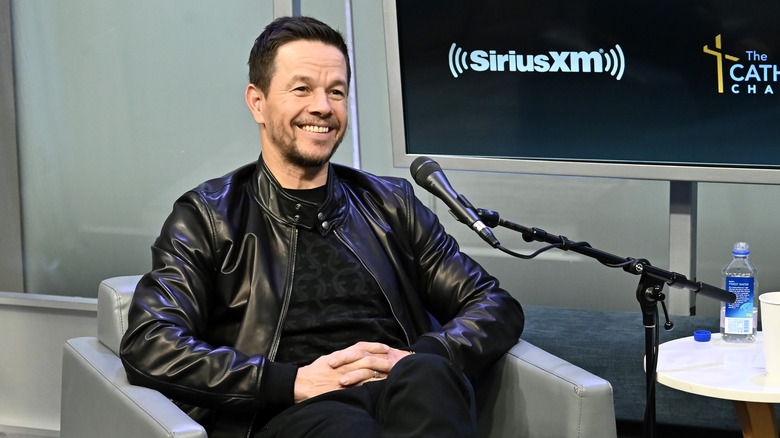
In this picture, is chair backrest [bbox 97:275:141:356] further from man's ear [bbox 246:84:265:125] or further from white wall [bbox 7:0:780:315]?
white wall [bbox 7:0:780:315]

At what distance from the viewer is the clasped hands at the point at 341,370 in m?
2.07

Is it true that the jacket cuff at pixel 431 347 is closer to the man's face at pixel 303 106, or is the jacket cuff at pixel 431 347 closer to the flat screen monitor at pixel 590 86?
the man's face at pixel 303 106

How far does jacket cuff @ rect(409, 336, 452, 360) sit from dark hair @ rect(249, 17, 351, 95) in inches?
28.4


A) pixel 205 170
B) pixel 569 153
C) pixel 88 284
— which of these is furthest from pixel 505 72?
pixel 88 284

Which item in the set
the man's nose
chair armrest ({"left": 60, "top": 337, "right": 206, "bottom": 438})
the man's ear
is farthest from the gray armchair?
the man's nose

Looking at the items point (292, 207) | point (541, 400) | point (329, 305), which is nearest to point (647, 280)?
point (541, 400)

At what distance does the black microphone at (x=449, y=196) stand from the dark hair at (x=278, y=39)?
22.0 inches

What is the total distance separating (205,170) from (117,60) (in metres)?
0.54

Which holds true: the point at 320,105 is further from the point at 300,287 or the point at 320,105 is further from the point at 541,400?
the point at 541,400

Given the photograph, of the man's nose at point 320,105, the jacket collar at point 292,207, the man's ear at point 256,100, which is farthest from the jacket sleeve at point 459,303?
the man's ear at point 256,100

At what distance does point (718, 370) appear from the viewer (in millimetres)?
2264

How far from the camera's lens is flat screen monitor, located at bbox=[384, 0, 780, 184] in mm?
2832

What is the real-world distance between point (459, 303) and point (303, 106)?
1.99 feet

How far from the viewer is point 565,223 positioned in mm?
3686
